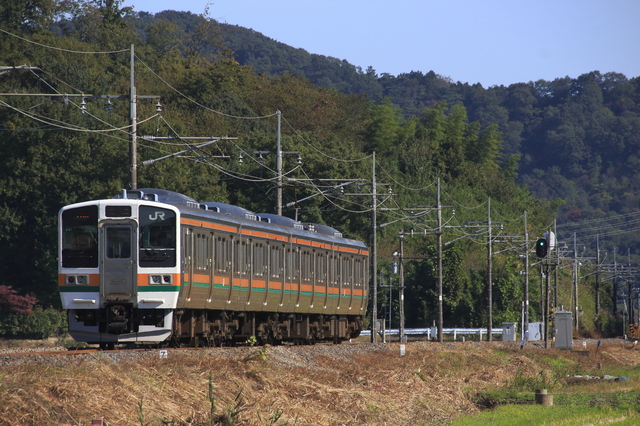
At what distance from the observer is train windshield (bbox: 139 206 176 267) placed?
19344 mm

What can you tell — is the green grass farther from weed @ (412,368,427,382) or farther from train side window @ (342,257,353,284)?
train side window @ (342,257,353,284)

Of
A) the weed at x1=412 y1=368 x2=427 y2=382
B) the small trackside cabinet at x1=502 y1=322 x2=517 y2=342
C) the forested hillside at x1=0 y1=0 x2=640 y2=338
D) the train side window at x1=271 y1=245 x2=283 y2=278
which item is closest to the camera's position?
the weed at x1=412 y1=368 x2=427 y2=382

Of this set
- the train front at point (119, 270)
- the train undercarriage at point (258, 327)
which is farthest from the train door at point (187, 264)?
the train undercarriage at point (258, 327)

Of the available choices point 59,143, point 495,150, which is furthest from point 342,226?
point 495,150

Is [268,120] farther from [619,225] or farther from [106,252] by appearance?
[619,225]

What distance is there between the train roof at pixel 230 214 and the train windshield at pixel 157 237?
468mm

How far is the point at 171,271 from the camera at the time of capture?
63.5 ft

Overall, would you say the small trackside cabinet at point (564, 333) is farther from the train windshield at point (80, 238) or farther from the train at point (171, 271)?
the train windshield at point (80, 238)

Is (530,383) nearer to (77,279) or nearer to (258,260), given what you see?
(258,260)

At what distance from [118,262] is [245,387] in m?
5.05

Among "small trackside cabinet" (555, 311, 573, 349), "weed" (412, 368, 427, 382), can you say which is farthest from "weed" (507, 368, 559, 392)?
"small trackside cabinet" (555, 311, 573, 349)

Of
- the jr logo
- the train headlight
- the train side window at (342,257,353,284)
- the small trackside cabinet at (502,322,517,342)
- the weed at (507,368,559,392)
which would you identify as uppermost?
the jr logo

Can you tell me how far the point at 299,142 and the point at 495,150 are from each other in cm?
5214

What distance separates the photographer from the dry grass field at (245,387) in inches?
469
